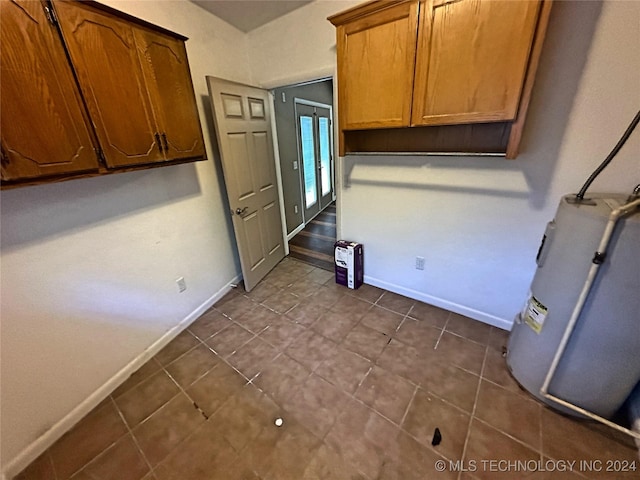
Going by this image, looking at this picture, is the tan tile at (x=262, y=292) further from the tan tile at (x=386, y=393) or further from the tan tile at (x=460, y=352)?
the tan tile at (x=460, y=352)

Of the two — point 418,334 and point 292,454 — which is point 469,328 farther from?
point 292,454

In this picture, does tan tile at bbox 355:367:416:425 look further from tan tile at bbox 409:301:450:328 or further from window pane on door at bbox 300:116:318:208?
window pane on door at bbox 300:116:318:208

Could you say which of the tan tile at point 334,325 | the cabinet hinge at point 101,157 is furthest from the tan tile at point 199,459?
the cabinet hinge at point 101,157

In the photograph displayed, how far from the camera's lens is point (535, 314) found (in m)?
1.43

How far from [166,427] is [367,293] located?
1.87m

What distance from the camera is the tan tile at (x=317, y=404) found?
1.44 meters

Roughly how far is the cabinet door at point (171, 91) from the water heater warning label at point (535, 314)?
7.98 ft

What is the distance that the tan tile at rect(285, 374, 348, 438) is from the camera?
144 cm

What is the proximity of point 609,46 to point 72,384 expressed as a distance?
11.6 feet

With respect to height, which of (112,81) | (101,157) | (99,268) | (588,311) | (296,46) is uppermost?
(296,46)

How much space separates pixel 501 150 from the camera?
1.66 m

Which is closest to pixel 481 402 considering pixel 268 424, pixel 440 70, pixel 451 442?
pixel 451 442

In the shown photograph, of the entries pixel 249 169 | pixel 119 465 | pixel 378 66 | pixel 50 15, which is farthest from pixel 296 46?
pixel 119 465

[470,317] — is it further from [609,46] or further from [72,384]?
[72,384]
